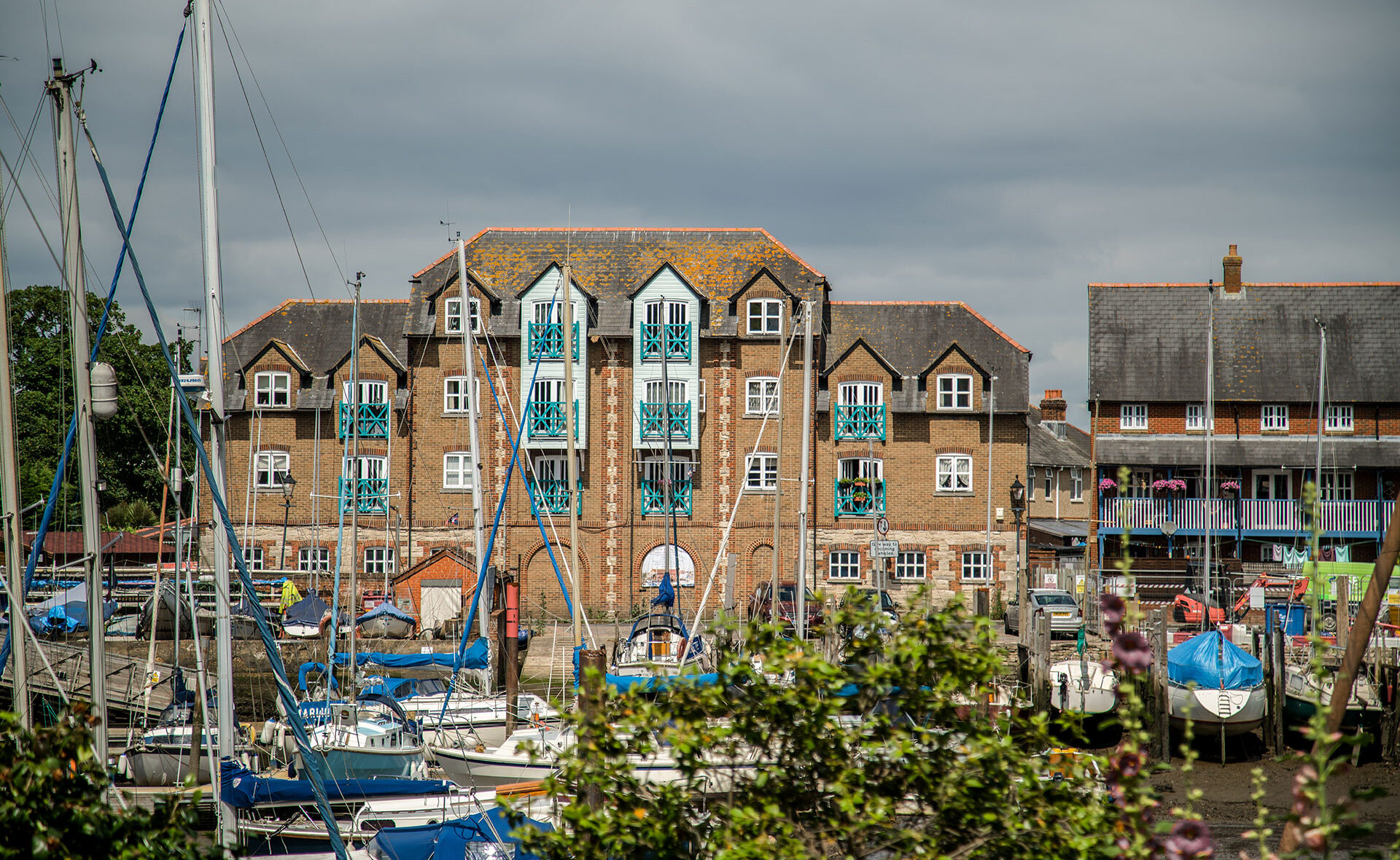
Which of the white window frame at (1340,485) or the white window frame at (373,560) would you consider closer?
the white window frame at (373,560)

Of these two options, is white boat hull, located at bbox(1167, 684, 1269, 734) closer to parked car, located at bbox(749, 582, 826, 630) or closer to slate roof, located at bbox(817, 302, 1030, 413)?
parked car, located at bbox(749, 582, 826, 630)

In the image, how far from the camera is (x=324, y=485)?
148ft

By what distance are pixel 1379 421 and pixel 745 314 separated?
27.5 meters

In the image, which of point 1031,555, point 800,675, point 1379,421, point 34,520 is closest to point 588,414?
point 1031,555

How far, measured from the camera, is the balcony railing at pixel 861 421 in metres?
43.7

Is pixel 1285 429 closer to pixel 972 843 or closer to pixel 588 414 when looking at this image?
pixel 588 414

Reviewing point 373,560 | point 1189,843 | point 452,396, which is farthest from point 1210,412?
point 1189,843

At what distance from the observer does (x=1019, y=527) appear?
40844 millimetres

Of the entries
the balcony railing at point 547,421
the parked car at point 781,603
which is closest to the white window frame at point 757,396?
the balcony railing at point 547,421

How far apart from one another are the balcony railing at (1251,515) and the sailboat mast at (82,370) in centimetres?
4122

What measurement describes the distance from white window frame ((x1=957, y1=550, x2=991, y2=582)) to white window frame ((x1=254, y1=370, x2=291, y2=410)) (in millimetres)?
27513

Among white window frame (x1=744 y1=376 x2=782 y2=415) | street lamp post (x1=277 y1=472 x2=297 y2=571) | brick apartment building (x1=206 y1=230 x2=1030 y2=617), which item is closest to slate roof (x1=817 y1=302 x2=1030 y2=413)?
brick apartment building (x1=206 y1=230 x2=1030 y2=617)

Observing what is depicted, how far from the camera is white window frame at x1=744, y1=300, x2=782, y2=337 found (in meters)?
43.4

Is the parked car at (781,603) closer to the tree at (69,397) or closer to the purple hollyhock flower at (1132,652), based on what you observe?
the purple hollyhock flower at (1132,652)
